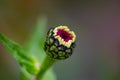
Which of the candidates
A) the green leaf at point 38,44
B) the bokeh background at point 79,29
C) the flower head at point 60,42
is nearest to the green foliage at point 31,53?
the green leaf at point 38,44

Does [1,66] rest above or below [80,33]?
below

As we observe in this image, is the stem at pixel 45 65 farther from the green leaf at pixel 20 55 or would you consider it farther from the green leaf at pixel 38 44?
the green leaf at pixel 38 44

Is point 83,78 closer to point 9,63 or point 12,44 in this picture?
point 9,63

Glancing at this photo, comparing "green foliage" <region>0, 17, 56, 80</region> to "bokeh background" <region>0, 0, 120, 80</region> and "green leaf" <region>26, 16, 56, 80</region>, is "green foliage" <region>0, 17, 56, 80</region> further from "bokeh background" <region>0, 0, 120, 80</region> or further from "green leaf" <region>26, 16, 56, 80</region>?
"bokeh background" <region>0, 0, 120, 80</region>

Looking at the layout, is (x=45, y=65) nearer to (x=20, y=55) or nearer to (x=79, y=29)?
(x=20, y=55)

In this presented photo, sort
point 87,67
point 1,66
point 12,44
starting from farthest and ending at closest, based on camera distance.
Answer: point 87,67
point 1,66
point 12,44

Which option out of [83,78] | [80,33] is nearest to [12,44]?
[83,78]

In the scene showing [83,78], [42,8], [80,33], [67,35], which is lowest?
[83,78]
